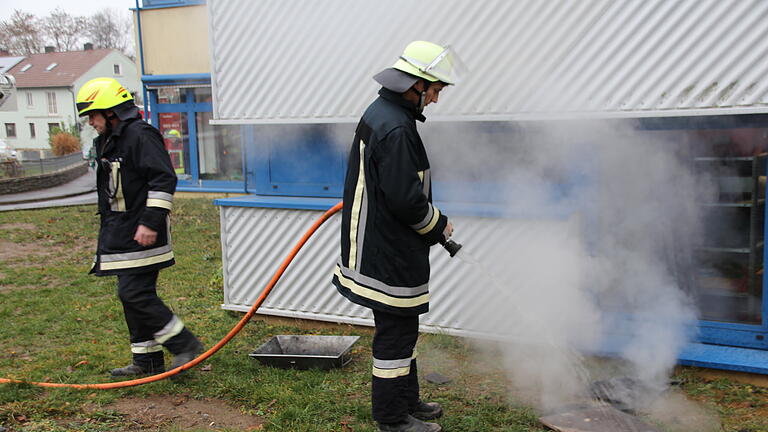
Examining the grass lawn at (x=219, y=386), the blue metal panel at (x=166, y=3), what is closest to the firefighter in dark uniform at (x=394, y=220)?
the grass lawn at (x=219, y=386)

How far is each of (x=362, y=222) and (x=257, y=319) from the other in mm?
2738

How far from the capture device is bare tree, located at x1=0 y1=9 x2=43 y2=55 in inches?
1613

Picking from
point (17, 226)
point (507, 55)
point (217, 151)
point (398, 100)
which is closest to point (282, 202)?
point (507, 55)

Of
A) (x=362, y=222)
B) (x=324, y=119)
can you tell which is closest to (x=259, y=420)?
(x=362, y=222)

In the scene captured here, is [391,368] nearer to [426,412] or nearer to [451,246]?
[426,412]

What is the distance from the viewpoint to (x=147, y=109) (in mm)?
16422

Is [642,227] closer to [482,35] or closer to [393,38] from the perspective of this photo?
[482,35]

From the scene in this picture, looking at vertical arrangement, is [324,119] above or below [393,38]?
below

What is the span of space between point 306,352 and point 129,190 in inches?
70.0

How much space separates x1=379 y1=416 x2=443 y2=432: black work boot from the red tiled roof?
55193 mm

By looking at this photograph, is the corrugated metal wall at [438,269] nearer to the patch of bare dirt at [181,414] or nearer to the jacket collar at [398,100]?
the jacket collar at [398,100]

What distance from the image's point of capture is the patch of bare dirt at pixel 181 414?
3697 mm

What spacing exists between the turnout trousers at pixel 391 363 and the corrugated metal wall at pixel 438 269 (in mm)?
733

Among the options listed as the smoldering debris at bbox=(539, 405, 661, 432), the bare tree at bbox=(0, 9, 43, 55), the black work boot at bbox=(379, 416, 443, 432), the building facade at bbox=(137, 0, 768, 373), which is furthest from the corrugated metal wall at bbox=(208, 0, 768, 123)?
the bare tree at bbox=(0, 9, 43, 55)
